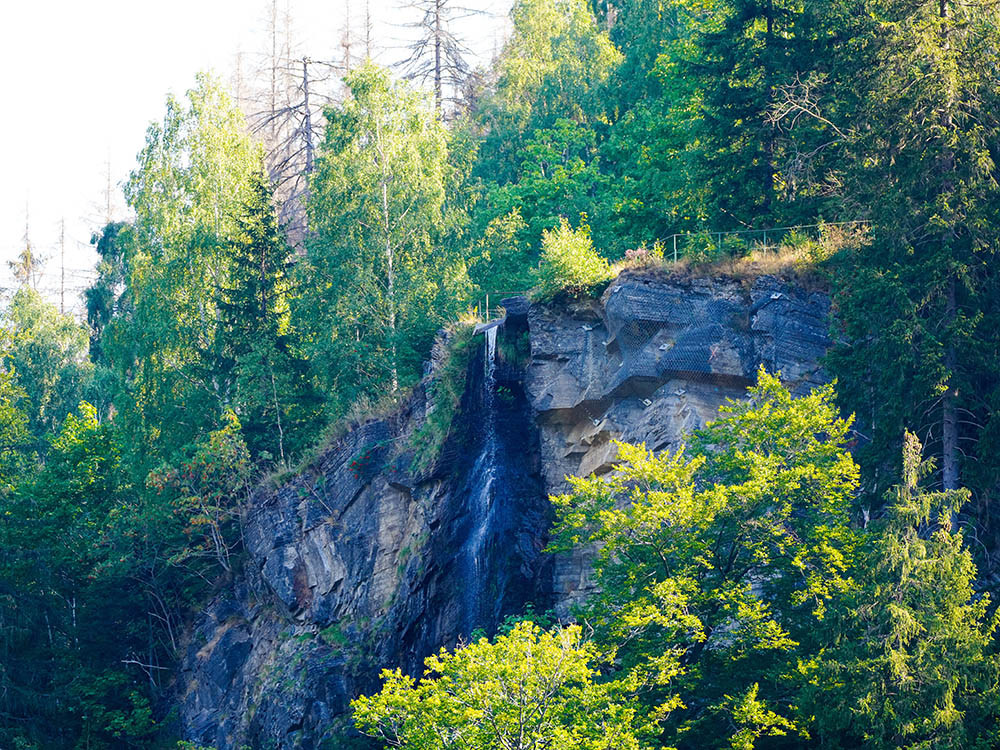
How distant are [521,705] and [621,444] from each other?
16.3 ft

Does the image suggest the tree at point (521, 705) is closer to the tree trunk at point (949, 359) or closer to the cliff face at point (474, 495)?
the cliff face at point (474, 495)

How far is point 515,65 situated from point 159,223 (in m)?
14.0

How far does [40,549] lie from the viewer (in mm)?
35062

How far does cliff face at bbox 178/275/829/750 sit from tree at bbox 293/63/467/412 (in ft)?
8.69

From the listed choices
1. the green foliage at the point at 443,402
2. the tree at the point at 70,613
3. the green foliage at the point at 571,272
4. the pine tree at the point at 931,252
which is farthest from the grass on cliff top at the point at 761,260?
the tree at the point at 70,613

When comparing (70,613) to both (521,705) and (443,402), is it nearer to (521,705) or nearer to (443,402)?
(443,402)

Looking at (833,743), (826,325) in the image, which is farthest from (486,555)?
(833,743)

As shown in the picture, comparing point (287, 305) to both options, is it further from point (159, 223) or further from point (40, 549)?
point (40, 549)

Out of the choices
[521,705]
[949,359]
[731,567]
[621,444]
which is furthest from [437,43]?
[521,705]

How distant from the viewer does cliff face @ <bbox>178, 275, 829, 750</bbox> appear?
87.0ft

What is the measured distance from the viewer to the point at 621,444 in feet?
71.2

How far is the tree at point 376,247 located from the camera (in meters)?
35.0

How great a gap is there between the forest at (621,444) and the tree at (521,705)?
2.4 inches

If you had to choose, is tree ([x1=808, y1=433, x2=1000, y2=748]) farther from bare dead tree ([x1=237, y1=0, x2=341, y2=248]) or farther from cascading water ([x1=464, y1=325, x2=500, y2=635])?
bare dead tree ([x1=237, y1=0, x2=341, y2=248])
